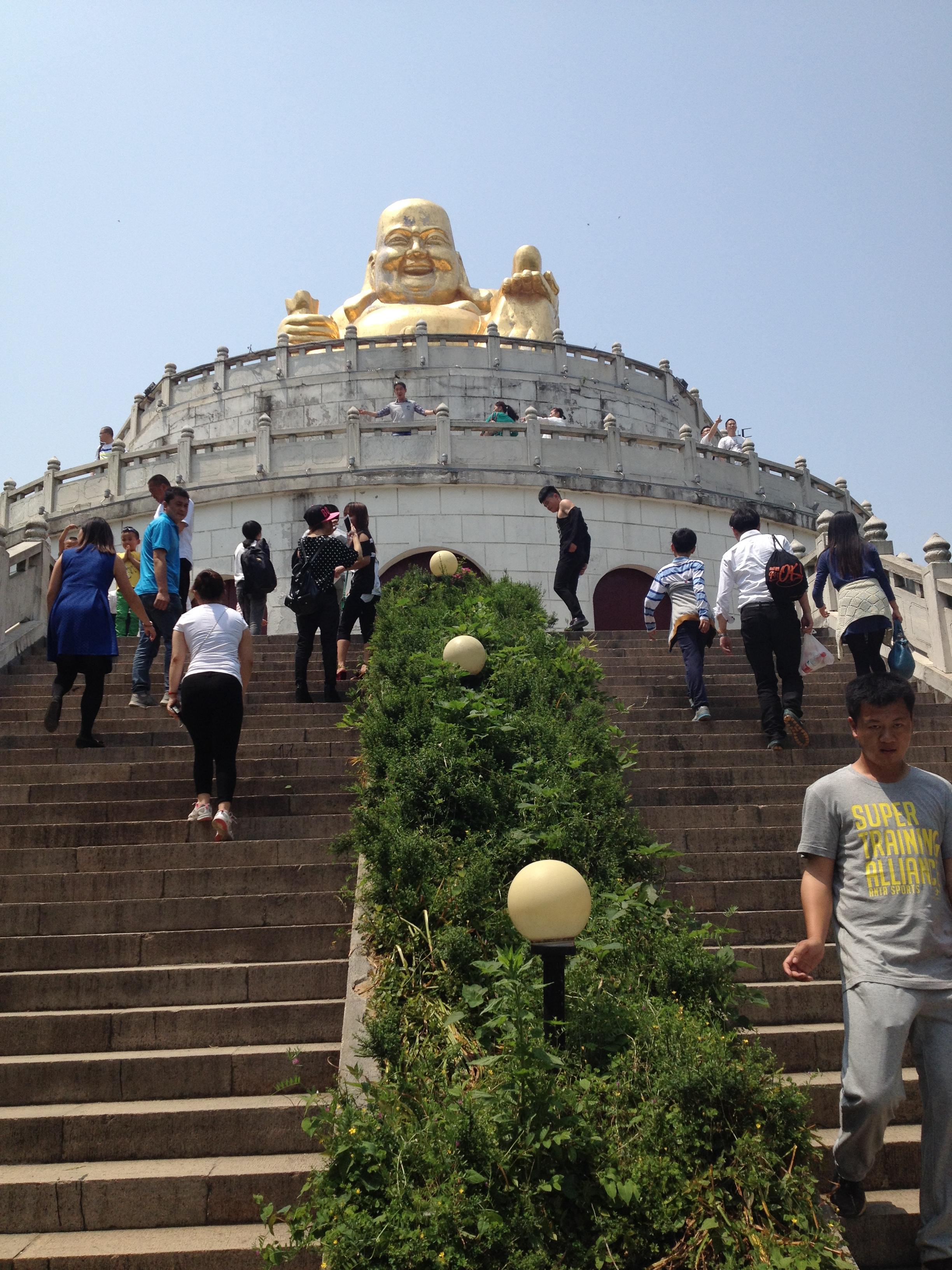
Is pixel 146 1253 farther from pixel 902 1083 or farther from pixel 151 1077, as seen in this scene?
pixel 902 1083

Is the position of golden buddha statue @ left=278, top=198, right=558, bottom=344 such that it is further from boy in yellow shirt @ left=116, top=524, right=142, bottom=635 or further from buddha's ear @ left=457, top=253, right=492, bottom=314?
boy in yellow shirt @ left=116, top=524, right=142, bottom=635

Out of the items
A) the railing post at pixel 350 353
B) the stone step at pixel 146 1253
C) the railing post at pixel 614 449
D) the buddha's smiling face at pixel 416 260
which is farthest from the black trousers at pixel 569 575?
the buddha's smiling face at pixel 416 260

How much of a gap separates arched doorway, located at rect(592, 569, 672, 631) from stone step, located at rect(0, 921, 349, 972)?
1279 cm

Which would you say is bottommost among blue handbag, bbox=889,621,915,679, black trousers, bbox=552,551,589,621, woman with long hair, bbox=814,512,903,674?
blue handbag, bbox=889,621,915,679

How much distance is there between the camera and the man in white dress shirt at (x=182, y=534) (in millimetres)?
10844

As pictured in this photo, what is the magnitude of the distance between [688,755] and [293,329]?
19494 millimetres

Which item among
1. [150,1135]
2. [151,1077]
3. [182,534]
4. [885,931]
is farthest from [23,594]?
[885,931]

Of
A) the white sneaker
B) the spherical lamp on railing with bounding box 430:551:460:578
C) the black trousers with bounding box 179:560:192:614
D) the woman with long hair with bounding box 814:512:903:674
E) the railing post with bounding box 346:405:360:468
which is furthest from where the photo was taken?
the railing post with bounding box 346:405:360:468

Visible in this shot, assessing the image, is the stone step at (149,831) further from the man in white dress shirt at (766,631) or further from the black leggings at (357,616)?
the man in white dress shirt at (766,631)

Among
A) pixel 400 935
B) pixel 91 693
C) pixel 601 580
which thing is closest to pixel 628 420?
pixel 601 580

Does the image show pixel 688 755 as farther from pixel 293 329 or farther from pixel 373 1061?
pixel 293 329

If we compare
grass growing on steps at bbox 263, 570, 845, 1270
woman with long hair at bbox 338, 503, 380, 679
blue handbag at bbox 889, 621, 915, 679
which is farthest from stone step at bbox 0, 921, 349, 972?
blue handbag at bbox 889, 621, 915, 679

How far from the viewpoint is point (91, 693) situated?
28.3 ft

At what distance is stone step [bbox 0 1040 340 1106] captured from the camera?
4969 mm
